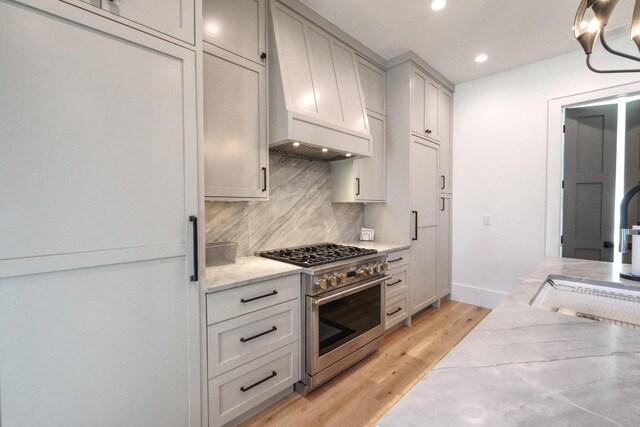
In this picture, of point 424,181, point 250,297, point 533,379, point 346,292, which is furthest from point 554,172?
point 250,297

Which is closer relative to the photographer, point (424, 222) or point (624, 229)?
point (624, 229)

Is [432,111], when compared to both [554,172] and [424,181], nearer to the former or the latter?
[424,181]

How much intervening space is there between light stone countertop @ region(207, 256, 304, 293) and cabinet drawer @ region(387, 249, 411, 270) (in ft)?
3.72

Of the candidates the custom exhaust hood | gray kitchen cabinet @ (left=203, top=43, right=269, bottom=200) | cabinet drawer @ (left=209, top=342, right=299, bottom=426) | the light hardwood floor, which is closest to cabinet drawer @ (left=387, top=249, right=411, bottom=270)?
the light hardwood floor

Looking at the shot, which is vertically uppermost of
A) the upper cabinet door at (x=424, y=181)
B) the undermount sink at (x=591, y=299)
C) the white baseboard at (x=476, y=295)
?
the upper cabinet door at (x=424, y=181)

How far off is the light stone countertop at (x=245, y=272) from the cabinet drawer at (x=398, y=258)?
1134 mm

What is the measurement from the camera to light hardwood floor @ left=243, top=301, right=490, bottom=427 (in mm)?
1753

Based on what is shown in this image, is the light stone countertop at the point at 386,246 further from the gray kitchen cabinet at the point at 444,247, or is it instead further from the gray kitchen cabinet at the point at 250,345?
the gray kitchen cabinet at the point at 250,345

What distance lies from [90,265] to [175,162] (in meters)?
0.55

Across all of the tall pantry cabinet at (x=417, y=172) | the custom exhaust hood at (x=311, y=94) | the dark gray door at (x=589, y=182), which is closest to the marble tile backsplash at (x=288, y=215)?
the custom exhaust hood at (x=311, y=94)

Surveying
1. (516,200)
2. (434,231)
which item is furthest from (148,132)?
(516,200)

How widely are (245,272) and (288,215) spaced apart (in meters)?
0.92

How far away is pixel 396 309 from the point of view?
9.25 feet

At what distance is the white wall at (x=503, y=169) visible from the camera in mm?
3062
